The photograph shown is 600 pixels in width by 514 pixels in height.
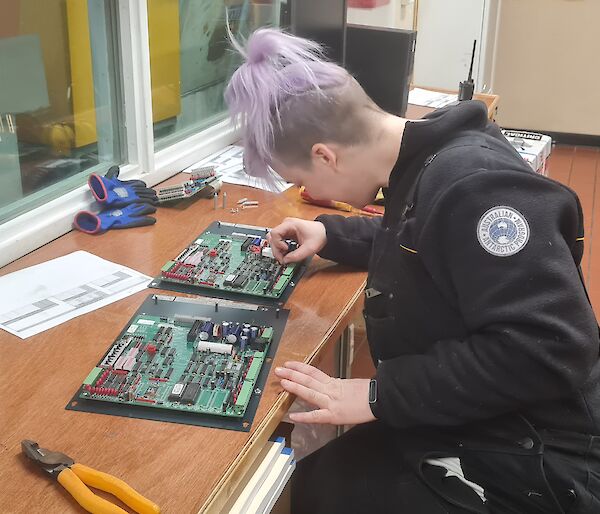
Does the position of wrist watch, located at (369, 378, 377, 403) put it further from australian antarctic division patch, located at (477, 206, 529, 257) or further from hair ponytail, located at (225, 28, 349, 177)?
hair ponytail, located at (225, 28, 349, 177)

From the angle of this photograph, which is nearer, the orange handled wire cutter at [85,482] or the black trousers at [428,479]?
the orange handled wire cutter at [85,482]

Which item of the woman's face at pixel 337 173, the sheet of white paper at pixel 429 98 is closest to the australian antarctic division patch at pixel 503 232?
the woman's face at pixel 337 173

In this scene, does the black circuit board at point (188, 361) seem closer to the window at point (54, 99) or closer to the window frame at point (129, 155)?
the window frame at point (129, 155)

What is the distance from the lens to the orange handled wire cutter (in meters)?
0.80

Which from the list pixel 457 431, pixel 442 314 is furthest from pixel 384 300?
pixel 457 431

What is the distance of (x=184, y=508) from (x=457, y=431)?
0.46 meters

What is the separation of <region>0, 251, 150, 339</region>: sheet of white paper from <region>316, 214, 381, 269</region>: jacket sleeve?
14.5 inches

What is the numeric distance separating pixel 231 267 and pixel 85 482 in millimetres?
615

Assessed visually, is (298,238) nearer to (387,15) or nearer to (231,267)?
(231,267)

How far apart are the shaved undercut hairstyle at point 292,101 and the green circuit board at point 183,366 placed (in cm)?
30

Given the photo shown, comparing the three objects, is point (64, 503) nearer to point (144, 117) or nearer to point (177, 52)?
point (144, 117)

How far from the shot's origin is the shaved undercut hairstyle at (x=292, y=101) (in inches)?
44.0

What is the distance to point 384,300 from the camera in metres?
1.14

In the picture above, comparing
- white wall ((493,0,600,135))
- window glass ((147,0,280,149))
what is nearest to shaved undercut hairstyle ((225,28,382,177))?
window glass ((147,0,280,149))
